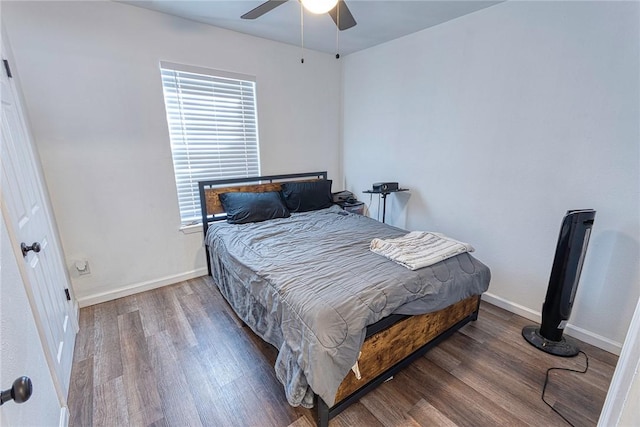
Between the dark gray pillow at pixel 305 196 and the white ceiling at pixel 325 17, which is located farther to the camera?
the dark gray pillow at pixel 305 196

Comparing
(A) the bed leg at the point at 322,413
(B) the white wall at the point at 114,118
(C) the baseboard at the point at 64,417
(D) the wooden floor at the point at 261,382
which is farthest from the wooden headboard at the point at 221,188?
(A) the bed leg at the point at 322,413

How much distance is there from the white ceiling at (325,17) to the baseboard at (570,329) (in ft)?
8.31

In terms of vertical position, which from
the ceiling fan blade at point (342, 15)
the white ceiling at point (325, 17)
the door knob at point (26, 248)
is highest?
the white ceiling at point (325, 17)

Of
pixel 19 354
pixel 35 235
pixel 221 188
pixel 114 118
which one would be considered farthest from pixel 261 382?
pixel 114 118

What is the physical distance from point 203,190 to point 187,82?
1.06 metres

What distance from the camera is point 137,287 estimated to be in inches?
108

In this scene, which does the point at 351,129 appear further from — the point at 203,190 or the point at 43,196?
the point at 43,196

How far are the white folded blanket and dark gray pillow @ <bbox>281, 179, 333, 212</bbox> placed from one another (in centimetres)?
134

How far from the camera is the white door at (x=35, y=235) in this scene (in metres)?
1.36

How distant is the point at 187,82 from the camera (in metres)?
2.73

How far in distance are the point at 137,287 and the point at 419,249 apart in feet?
8.73

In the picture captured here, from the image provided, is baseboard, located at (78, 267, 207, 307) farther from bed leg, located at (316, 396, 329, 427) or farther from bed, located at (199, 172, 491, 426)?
bed leg, located at (316, 396, 329, 427)

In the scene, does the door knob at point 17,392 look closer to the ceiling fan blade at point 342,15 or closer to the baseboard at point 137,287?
the ceiling fan blade at point 342,15

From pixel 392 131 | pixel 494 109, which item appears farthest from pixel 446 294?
pixel 392 131
